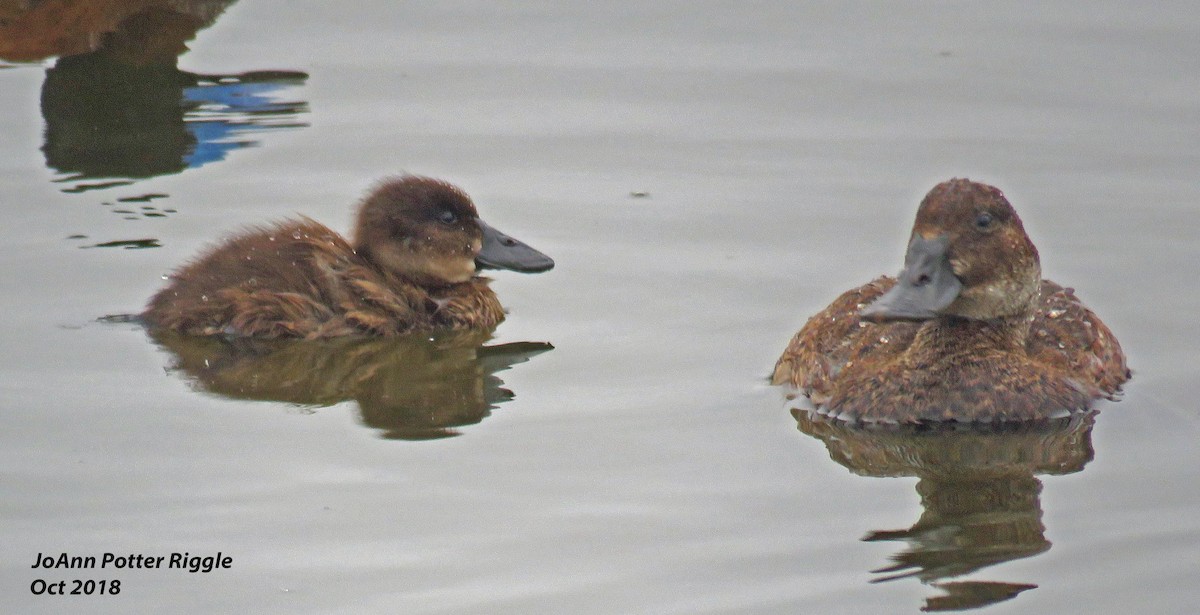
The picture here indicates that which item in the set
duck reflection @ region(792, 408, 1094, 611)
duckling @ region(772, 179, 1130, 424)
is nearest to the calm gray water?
duck reflection @ region(792, 408, 1094, 611)

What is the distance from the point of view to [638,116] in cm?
963

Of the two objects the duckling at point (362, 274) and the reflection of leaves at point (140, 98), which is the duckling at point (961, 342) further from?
the reflection of leaves at point (140, 98)

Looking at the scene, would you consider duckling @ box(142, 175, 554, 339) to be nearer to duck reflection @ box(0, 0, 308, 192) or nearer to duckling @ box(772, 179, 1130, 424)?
duckling @ box(772, 179, 1130, 424)

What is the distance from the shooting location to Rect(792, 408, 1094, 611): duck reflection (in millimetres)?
5074

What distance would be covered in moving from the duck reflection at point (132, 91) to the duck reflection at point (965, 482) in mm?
3890

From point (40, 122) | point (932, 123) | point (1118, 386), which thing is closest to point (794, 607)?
point (1118, 386)

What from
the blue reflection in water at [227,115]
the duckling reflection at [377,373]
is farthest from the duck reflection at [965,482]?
the blue reflection in water at [227,115]

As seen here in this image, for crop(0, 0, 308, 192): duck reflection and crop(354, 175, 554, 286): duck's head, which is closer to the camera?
crop(354, 175, 554, 286): duck's head

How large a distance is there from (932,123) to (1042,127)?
52cm

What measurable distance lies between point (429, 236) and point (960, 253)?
90.2 inches

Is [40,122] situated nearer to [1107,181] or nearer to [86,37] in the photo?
[86,37]

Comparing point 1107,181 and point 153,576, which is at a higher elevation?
point 1107,181

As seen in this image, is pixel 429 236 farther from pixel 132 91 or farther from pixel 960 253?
pixel 132 91

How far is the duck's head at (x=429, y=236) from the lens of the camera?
7.57m
